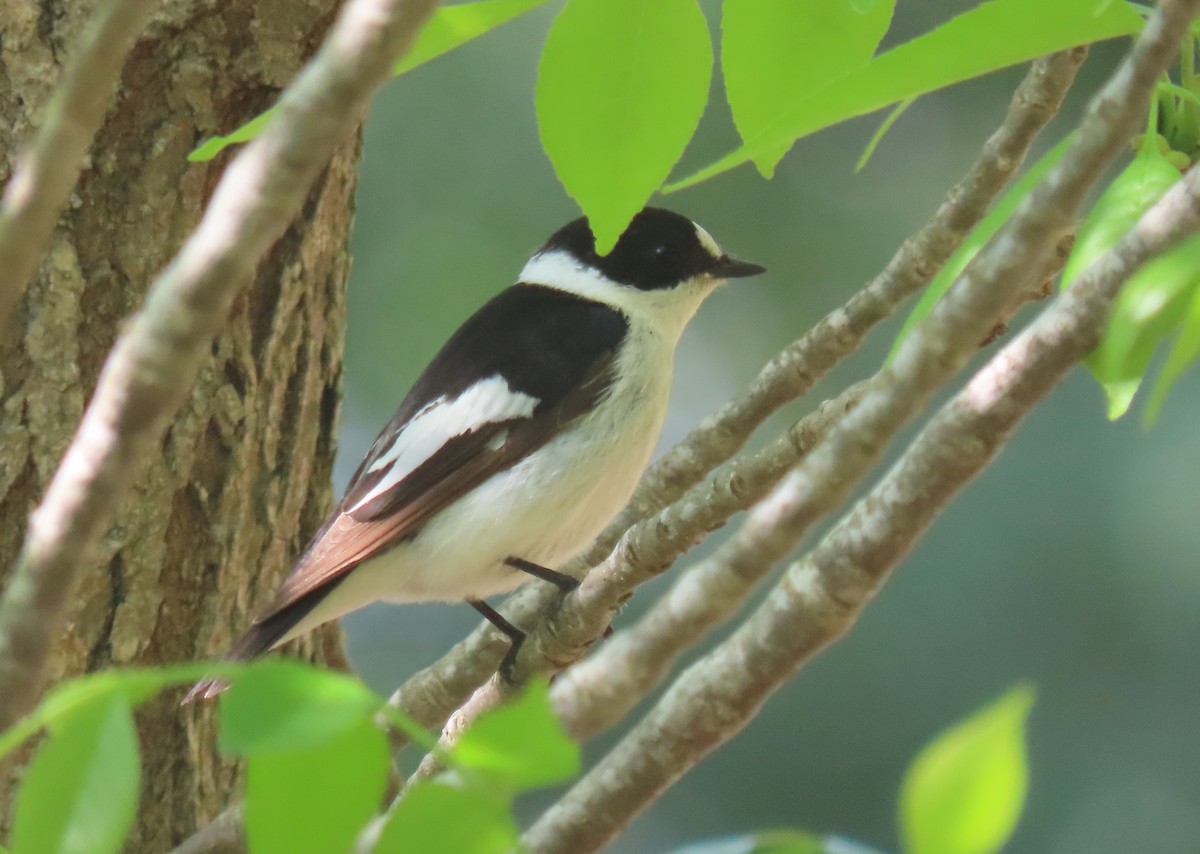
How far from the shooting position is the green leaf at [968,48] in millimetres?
1198

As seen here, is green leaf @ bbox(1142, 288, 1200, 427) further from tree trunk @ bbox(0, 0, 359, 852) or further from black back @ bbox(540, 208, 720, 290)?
black back @ bbox(540, 208, 720, 290)

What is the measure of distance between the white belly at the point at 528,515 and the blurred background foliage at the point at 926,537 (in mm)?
2467

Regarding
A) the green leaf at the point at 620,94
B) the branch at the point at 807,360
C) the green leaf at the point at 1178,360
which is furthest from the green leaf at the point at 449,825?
the branch at the point at 807,360

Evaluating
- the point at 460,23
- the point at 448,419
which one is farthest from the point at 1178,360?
the point at 448,419

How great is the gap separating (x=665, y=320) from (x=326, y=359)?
128 cm

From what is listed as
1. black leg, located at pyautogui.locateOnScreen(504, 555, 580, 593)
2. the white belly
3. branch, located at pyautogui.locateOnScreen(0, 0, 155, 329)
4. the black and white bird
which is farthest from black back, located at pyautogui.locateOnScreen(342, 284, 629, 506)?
branch, located at pyautogui.locateOnScreen(0, 0, 155, 329)

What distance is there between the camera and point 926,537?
565 cm

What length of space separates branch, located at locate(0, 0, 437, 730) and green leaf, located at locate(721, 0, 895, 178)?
558mm

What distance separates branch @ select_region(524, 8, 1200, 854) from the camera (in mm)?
1098

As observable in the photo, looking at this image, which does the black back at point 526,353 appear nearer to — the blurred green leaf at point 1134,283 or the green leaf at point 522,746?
the blurred green leaf at point 1134,283

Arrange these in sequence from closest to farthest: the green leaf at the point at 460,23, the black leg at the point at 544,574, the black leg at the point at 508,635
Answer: the green leaf at the point at 460,23 → the black leg at the point at 508,635 → the black leg at the point at 544,574

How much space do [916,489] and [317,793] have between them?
1.69 feet

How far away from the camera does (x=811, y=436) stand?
8.34ft

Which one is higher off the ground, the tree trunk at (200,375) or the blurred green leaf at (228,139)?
the blurred green leaf at (228,139)
